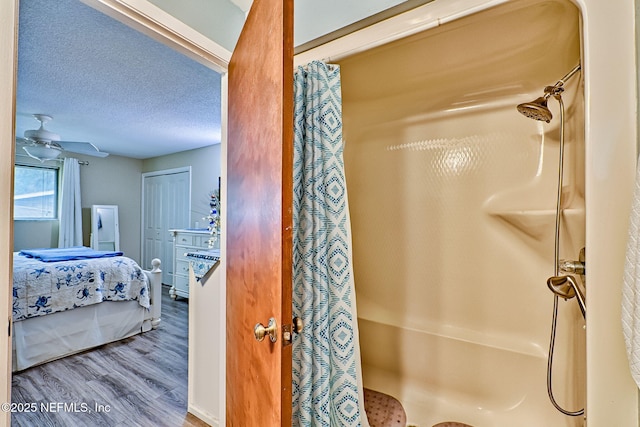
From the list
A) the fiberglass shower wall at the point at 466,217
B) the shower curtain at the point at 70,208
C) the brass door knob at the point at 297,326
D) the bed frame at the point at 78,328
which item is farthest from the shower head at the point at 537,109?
the shower curtain at the point at 70,208

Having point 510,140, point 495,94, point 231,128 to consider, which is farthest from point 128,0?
point 510,140

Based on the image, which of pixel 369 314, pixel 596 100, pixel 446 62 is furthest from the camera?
pixel 369 314

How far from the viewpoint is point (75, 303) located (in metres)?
2.56

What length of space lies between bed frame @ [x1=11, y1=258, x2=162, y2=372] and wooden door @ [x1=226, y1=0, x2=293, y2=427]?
7.27 ft

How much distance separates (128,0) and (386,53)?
1036mm

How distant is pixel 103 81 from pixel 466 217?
116 inches

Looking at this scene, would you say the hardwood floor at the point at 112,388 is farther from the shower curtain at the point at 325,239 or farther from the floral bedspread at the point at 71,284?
the shower curtain at the point at 325,239

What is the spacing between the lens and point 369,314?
1.84m

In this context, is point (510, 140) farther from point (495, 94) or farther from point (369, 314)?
point (369, 314)

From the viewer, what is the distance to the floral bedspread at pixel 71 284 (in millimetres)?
2342

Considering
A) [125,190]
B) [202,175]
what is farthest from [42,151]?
[125,190]

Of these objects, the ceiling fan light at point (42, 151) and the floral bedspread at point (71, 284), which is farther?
the ceiling fan light at point (42, 151)

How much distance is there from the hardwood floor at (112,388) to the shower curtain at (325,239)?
119 centimetres

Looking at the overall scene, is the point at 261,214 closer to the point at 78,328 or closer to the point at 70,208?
the point at 78,328
